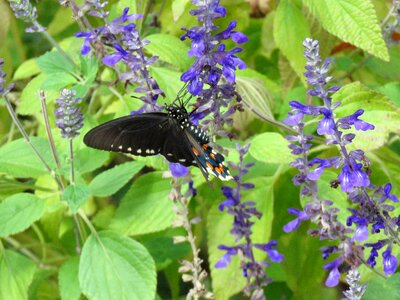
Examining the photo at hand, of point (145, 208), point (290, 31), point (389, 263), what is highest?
point (290, 31)

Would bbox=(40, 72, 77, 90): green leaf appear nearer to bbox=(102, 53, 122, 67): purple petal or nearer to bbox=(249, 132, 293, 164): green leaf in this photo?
bbox=(102, 53, 122, 67): purple petal

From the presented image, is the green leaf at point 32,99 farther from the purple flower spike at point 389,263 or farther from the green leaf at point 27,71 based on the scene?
the purple flower spike at point 389,263

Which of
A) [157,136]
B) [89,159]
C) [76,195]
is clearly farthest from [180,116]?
[89,159]

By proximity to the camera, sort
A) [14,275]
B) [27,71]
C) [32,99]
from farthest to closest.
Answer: [27,71] → [32,99] → [14,275]

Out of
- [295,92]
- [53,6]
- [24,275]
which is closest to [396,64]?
[295,92]

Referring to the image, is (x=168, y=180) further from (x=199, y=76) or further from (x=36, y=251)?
(x=36, y=251)

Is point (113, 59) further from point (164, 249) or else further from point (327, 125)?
point (164, 249)

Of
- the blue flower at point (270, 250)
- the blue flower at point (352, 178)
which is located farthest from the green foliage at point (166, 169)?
the blue flower at point (352, 178)
